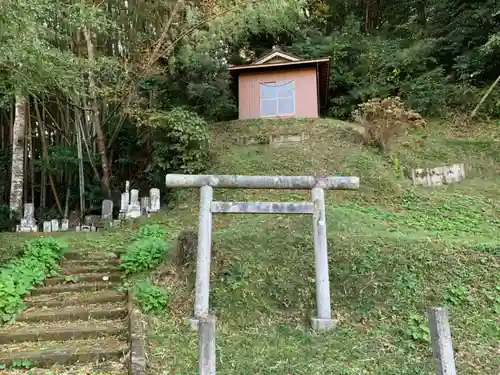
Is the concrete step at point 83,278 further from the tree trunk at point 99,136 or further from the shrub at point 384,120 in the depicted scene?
the shrub at point 384,120

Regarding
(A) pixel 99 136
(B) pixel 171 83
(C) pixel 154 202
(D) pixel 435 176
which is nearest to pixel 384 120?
(D) pixel 435 176

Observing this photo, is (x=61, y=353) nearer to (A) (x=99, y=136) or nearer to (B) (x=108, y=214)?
(B) (x=108, y=214)

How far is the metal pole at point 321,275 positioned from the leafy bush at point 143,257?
244cm

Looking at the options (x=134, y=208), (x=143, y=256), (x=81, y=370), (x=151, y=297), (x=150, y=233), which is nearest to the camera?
(x=81, y=370)

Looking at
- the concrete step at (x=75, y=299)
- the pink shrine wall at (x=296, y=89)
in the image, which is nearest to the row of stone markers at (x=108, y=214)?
the concrete step at (x=75, y=299)

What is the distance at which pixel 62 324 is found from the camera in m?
4.77

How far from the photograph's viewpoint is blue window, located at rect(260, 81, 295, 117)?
13.6 metres

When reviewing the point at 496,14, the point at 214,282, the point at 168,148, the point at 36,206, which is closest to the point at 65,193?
the point at 36,206

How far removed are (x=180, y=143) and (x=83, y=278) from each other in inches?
188

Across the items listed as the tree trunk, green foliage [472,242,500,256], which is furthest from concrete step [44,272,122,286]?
the tree trunk

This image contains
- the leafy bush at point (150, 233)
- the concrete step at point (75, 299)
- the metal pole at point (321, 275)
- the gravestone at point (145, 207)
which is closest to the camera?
the metal pole at point (321, 275)

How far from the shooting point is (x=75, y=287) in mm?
5656

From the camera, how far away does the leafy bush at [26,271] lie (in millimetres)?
4840

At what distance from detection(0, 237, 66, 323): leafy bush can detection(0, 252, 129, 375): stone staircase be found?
13cm
